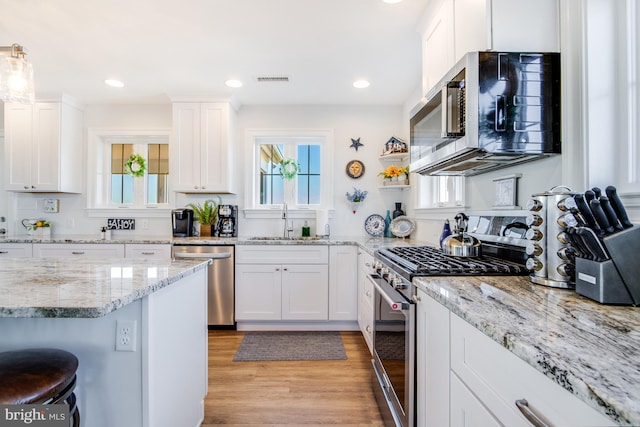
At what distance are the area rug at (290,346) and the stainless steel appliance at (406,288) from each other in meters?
0.73

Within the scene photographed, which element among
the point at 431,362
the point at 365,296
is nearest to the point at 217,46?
the point at 365,296

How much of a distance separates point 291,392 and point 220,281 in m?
1.42

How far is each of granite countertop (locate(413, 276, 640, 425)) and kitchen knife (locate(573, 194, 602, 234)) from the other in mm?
222

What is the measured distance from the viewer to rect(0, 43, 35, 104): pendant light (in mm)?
1621

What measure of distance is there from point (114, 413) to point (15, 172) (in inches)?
142

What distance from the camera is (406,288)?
1354 millimetres

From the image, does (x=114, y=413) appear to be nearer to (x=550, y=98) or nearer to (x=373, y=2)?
(x=550, y=98)

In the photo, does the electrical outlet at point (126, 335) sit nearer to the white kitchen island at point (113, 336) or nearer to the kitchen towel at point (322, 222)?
the white kitchen island at point (113, 336)

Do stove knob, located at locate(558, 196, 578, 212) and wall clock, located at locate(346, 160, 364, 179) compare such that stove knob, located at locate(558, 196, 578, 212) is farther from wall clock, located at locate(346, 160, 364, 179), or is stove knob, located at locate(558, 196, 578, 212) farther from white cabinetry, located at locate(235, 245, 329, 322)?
wall clock, located at locate(346, 160, 364, 179)

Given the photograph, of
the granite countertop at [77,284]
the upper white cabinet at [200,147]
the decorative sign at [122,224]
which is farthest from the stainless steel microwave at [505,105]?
the decorative sign at [122,224]

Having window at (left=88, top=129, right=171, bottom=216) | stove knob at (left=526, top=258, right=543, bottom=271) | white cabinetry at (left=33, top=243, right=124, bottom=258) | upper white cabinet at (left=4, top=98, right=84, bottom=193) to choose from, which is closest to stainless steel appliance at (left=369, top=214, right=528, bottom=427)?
stove knob at (left=526, top=258, right=543, bottom=271)

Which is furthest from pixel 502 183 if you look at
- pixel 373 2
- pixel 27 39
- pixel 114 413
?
pixel 27 39

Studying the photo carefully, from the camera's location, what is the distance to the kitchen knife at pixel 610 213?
91 cm

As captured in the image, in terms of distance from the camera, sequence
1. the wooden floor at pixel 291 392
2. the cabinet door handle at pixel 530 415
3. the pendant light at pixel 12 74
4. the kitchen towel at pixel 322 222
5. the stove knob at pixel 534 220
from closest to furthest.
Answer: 1. the cabinet door handle at pixel 530 415
2. the stove knob at pixel 534 220
3. the pendant light at pixel 12 74
4. the wooden floor at pixel 291 392
5. the kitchen towel at pixel 322 222
